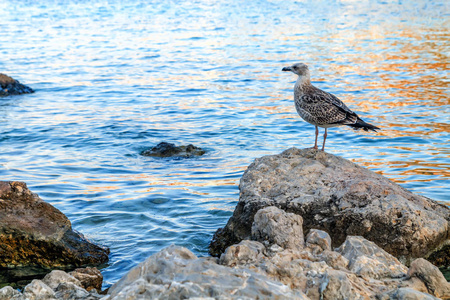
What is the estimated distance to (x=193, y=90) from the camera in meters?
17.8

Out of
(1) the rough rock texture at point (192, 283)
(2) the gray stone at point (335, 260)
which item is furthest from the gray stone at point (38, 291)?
(2) the gray stone at point (335, 260)

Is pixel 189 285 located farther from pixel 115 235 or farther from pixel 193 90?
pixel 193 90

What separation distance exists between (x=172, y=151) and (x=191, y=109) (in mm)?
4517

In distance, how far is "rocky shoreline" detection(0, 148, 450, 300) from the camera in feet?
13.0

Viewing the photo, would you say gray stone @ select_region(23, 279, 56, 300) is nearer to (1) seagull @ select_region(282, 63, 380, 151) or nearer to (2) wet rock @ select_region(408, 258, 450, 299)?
(2) wet rock @ select_region(408, 258, 450, 299)

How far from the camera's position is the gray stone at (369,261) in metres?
4.83

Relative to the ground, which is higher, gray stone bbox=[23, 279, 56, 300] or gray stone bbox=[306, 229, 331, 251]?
gray stone bbox=[306, 229, 331, 251]

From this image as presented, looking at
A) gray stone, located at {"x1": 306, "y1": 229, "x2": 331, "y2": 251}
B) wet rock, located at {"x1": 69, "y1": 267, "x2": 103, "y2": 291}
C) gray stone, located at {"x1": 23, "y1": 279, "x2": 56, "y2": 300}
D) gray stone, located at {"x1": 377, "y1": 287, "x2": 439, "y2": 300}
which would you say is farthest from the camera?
wet rock, located at {"x1": 69, "y1": 267, "x2": 103, "y2": 291}

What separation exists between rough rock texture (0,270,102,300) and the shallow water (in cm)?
128

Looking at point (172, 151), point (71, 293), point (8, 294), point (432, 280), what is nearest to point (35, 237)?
point (8, 294)

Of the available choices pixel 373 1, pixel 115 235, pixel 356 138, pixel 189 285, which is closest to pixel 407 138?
pixel 356 138

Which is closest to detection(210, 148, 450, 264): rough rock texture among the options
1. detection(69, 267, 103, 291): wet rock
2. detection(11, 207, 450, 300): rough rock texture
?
detection(11, 207, 450, 300): rough rock texture

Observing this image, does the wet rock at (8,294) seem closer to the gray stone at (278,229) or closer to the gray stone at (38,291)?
the gray stone at (38,291)

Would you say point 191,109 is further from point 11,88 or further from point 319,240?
point 319,240
